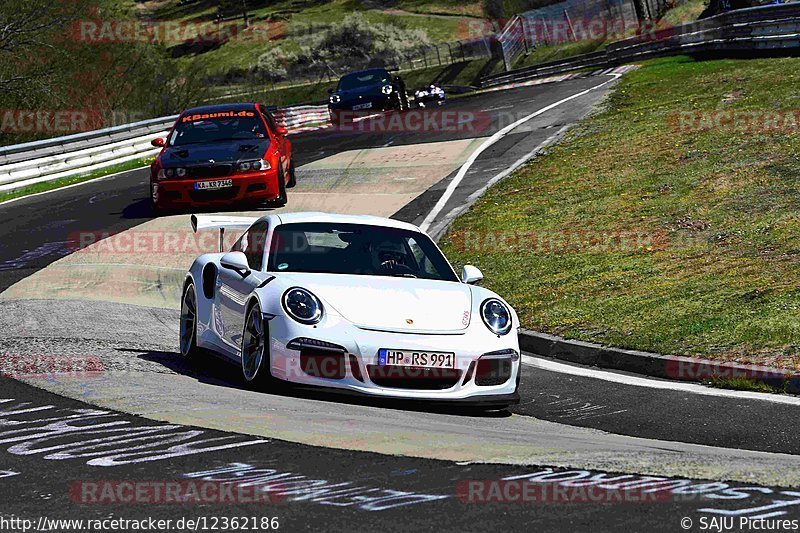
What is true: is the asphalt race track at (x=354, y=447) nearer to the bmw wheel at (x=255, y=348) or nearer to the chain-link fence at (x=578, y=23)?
the bmw wheel at (x=255, y=348)

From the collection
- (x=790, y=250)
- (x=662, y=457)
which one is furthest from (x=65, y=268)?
(x=662, y=457)

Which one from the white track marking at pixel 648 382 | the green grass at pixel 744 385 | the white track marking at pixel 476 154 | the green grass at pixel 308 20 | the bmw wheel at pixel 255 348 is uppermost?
the green grass at pixel 308 20

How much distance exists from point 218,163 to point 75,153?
10285mm

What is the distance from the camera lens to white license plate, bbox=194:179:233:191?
19.6 meters

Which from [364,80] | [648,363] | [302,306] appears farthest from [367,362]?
[364,80]

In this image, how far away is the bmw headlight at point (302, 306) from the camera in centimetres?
830

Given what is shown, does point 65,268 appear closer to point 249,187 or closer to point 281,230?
point 249,187

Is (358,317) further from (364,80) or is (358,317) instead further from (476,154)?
(364,80)

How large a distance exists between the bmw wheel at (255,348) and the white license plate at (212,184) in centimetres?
1092

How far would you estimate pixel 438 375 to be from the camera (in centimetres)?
834

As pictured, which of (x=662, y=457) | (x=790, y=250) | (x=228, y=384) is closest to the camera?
(x=662, y=457)

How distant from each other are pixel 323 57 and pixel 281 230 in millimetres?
91322

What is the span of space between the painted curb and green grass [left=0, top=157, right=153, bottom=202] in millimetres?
15966

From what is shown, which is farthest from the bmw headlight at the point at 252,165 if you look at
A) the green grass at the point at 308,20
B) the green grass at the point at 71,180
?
the green grass at the point at 308,20
